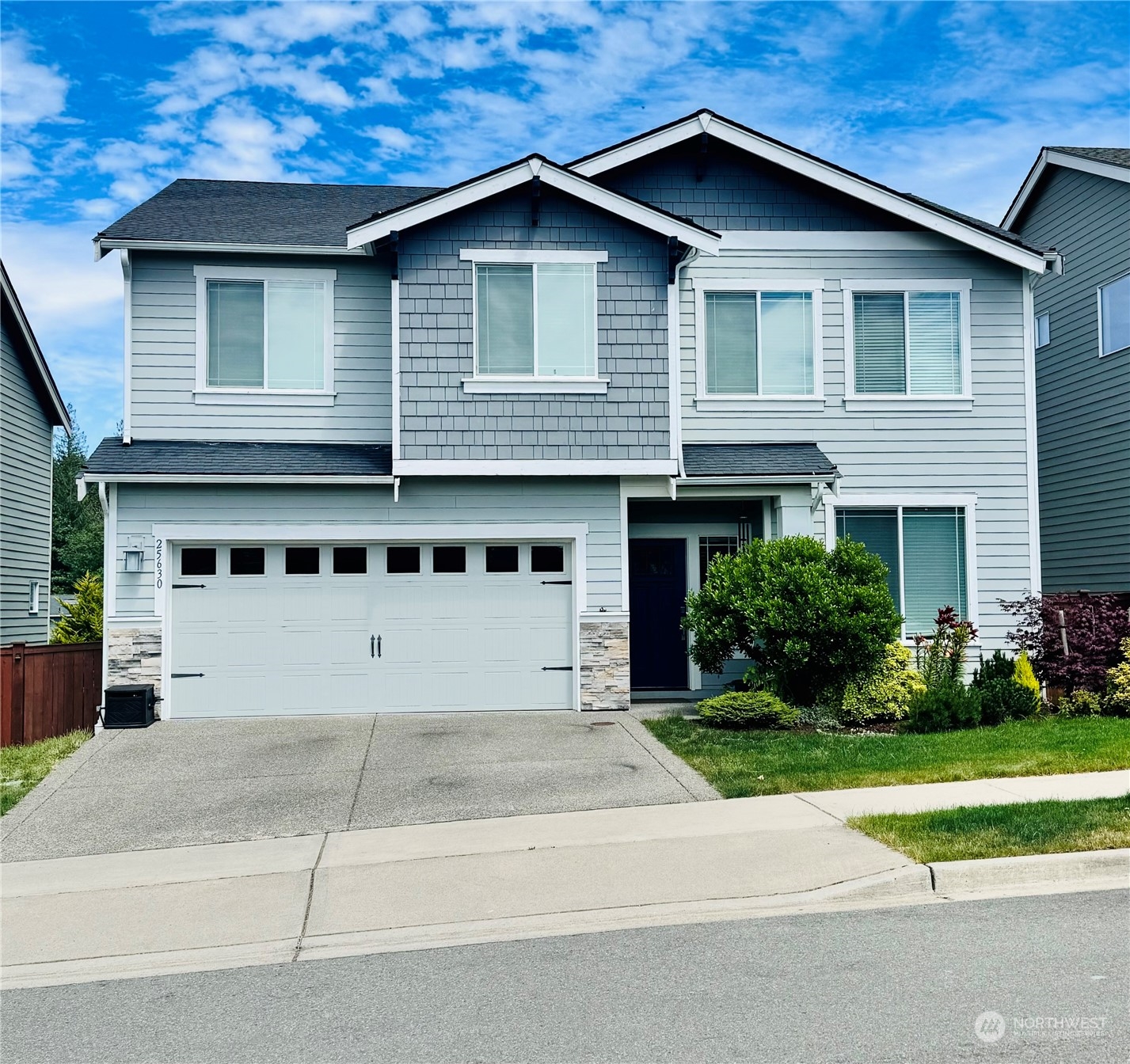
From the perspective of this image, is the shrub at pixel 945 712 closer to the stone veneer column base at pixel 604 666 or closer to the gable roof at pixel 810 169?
the stone veneer column base at pixel 604 666

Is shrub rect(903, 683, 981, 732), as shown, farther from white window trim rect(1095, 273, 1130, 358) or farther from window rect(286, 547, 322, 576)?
white window trim rect(1095, 273, 1130, 358)

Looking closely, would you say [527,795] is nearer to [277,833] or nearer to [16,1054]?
[277,833]

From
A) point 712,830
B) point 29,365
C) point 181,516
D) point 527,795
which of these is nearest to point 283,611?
point 181,516

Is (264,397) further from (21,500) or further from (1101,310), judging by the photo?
(1101,310)

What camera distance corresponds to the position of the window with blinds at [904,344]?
1712 cm

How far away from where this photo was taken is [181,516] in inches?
593

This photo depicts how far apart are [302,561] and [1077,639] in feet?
33.3

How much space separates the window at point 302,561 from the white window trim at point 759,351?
18.8 feet

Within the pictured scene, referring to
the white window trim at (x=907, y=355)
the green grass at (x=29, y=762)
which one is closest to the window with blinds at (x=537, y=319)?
the white window trim at (x=907, y=355)

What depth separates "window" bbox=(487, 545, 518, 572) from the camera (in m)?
15.7

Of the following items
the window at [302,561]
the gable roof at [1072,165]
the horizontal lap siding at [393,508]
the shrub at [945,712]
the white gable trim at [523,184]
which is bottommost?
the shrub at [945,712]

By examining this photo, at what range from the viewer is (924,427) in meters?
17.1

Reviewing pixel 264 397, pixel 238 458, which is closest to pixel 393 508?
pixel 238 458

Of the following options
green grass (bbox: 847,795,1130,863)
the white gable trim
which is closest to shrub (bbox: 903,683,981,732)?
green grass (bbox: 847,795,1130,863)
